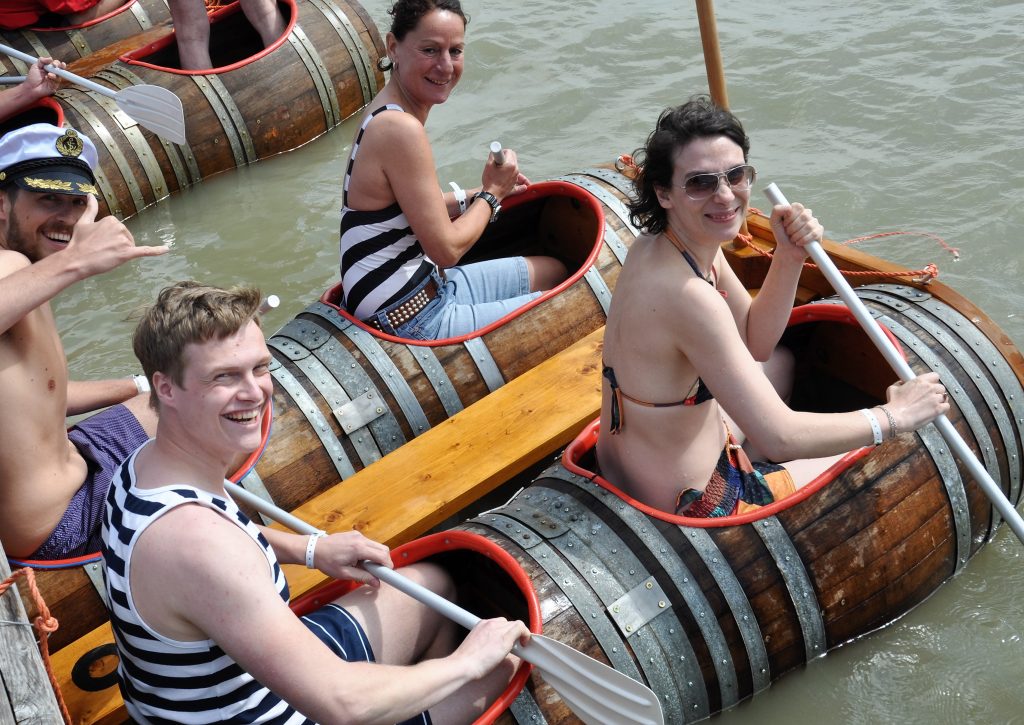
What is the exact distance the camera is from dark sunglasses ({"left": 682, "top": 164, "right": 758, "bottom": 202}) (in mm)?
3215

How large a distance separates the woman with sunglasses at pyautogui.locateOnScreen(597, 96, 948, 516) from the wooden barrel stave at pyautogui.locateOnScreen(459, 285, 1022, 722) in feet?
0.47

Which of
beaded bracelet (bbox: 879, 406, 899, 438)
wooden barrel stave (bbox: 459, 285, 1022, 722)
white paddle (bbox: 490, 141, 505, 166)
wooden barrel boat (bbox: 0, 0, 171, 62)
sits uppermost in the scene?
wooden barrel boat (bbox: 0, 0, 171, 62)

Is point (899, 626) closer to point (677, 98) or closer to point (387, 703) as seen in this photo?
point (387, 703)

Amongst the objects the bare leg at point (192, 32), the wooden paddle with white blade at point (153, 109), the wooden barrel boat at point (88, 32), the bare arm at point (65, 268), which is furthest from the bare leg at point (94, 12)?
the bare arm at point (65, 268)

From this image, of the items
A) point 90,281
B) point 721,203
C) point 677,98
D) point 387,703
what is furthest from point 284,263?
point 387,703

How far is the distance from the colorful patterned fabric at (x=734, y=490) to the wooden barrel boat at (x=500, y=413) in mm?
86

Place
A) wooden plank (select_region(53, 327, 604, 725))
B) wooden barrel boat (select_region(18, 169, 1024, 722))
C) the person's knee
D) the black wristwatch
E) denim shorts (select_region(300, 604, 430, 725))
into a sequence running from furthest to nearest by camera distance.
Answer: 1. the black wristwatch
2. wooden plank (select_region(53, 327, 604, 725))
3. wooden barrel boat (select_region(18, 169, 1024, 722))
4. the person's knee
5. denim shorts (select_region(300, 604, 430, 725))

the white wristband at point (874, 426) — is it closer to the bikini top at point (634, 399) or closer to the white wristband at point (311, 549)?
the bikini top at point (634, 399)

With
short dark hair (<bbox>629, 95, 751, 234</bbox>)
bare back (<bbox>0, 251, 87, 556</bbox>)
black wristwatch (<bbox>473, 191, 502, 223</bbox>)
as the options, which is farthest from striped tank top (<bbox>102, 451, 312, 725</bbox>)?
black wristwatch (<bbox>473, 191, 502, 223</bbox>)

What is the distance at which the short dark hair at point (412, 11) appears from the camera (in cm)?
427

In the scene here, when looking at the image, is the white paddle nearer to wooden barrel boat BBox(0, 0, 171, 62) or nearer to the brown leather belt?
the brown leather belt

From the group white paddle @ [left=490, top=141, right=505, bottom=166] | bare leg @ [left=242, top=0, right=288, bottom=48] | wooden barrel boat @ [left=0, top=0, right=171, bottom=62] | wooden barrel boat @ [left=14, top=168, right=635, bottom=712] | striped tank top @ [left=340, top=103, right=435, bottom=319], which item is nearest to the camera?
wooden barrel boat @ [left=14, top=168, right=635, bottom=712]

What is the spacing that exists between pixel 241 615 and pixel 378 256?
7.22ft

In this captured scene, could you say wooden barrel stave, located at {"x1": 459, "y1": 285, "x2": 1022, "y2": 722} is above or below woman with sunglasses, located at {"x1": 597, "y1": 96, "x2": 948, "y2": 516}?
below
